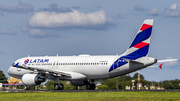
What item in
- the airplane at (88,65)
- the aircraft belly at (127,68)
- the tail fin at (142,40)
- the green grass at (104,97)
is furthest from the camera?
the aircraft belly at (127,68)

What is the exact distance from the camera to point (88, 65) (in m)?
47.9

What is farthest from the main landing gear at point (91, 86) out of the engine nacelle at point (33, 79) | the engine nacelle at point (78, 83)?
the engine nacelle at point (33, 79)

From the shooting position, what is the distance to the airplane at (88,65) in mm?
43469

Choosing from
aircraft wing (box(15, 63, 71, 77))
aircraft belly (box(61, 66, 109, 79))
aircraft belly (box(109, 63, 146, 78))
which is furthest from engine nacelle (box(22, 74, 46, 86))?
aircraft belly (box(109, 63, 146, 78))

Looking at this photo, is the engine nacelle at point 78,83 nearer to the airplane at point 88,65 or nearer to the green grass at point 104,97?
the airplane at point 88,65

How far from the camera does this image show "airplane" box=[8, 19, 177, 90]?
4347cm

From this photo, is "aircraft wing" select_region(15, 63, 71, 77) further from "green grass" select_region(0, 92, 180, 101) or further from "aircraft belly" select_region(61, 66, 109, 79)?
"green grass" select_region(0, 92, 180, 101)

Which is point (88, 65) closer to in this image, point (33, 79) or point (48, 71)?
point (48, 71)

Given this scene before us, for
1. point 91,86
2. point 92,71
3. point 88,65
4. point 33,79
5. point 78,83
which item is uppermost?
point 88,65

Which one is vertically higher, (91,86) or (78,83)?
(78,83)

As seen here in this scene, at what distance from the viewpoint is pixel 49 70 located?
4769cm

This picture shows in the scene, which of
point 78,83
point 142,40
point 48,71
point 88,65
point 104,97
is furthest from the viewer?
point 78,83

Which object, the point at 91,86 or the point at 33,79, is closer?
the point at 33,79

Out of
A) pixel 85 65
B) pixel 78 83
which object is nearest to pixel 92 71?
pixel 85 65
